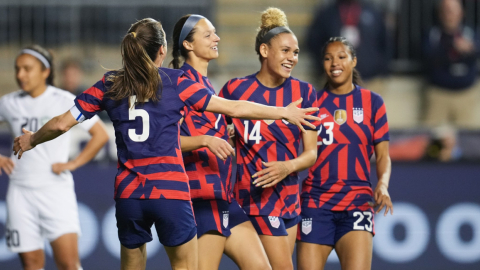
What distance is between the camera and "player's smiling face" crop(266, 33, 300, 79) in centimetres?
521

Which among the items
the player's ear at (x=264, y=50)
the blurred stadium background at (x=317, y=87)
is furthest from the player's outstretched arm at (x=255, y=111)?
the blurred stadium background at (x=317, y=87)

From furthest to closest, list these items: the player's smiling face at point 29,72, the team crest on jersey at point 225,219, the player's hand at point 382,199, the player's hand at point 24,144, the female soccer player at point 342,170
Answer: the player's smiling face at point 29,72 → the female soccer player at point 342,170 → the player's hand at point 382,199 → the team crest on jersey at point 225,219 → the player's hand at point 24,144

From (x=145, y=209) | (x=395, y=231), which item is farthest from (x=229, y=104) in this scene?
(x=395, y=231)

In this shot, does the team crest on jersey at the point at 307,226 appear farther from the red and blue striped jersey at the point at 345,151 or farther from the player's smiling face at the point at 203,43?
the player's smiling face at the point at 203,43

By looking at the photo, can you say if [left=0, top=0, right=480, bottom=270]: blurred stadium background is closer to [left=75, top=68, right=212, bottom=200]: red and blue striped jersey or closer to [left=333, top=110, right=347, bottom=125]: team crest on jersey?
[left=333, top=110, right=347, bottom=125]: team crest on jersey

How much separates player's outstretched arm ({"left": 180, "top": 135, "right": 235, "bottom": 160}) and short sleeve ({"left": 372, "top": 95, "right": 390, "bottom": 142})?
59.0 inches

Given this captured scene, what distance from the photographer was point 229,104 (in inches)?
174

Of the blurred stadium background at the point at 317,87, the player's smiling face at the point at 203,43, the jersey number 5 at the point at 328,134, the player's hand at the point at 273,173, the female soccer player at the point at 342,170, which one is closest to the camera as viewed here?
the player's hand at the point at 273,173

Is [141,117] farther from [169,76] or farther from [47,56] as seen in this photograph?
[47,56]

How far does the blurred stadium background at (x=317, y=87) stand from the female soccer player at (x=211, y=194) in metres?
2.92

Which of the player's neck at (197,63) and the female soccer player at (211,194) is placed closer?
the female soccer player at (211,194)

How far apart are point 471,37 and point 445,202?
338cm

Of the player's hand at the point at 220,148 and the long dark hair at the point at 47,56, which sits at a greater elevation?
the long dark hair at the point at 47,56

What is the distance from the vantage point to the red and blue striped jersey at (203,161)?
4.95 m
